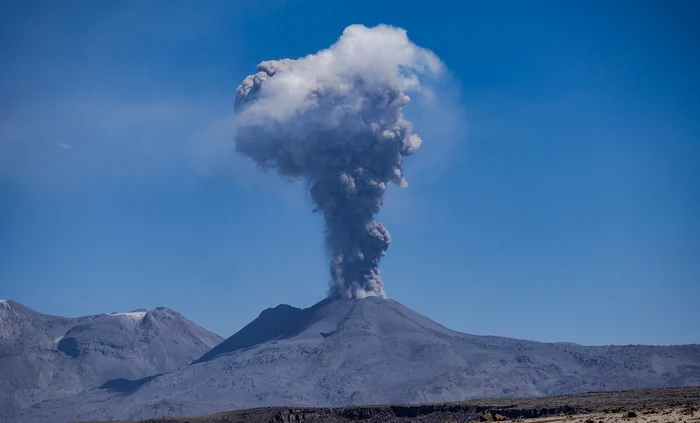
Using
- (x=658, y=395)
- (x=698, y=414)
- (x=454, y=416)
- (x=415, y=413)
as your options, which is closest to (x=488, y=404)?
(x=454, y=416)

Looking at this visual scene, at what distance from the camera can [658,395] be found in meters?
86.6

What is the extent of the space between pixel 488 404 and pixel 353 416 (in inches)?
631

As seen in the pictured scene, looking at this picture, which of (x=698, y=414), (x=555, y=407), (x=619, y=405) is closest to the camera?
(x=698, y=414)

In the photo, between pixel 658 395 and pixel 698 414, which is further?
pixel 658 395

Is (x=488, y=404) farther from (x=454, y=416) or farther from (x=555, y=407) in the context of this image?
(x=555, y=407)

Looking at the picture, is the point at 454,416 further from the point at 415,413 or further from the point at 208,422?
the point at 208,422

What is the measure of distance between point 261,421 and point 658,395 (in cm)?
4026

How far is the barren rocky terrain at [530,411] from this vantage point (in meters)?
62.7

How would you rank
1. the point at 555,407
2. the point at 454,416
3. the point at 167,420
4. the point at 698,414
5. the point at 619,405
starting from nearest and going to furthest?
1. the point at 698,414
2. the point at 619,405
3. the point at 555,407
4. the point at 454,416
5. the point at 167,420

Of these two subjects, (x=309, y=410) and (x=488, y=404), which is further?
(x=309, y=410)

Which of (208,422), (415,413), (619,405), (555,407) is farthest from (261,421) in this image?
(619,405)

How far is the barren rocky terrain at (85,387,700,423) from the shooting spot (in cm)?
6269

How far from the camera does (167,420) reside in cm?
10819

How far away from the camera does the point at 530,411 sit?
8906 cm
